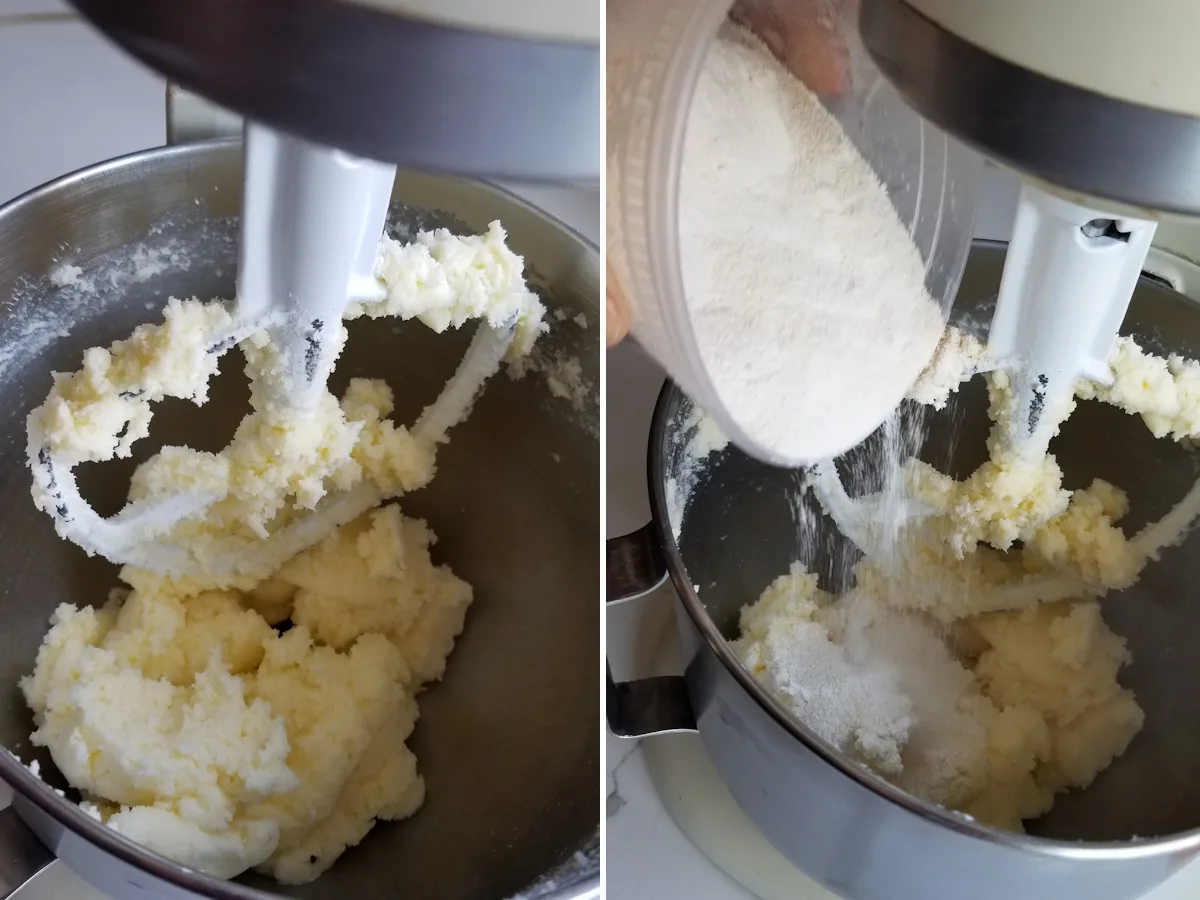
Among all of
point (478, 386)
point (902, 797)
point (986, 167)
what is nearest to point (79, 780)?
point (478, 386)

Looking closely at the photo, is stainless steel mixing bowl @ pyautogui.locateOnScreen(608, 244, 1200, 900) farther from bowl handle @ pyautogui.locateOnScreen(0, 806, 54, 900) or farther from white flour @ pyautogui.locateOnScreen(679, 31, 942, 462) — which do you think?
bowl handle @ pyautogui.locateOnScreen(0, 806, 54, 900)

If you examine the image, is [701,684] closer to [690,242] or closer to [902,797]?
[902,797]

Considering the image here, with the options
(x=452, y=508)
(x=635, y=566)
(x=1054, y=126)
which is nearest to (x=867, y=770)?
(x=635, y=566)

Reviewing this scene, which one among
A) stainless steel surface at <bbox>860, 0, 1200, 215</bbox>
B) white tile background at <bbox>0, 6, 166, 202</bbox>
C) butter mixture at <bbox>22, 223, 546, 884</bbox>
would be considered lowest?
butter mixture at <bbox>22, 223, 546, 884</bbox>

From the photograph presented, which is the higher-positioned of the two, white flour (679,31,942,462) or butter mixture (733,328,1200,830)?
white flour (679,31,942,462)

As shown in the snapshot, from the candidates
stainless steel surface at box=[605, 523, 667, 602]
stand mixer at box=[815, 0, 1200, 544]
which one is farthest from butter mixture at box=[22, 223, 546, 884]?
stand mixer at box=[815, 0, 1200, 544]

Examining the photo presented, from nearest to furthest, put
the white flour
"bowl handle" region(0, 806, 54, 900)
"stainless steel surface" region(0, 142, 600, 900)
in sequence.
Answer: the white flour → "bowl handle" region(0, 806, 54, 900) → "stainless steel surface" region(0, 142, 600, 900)
